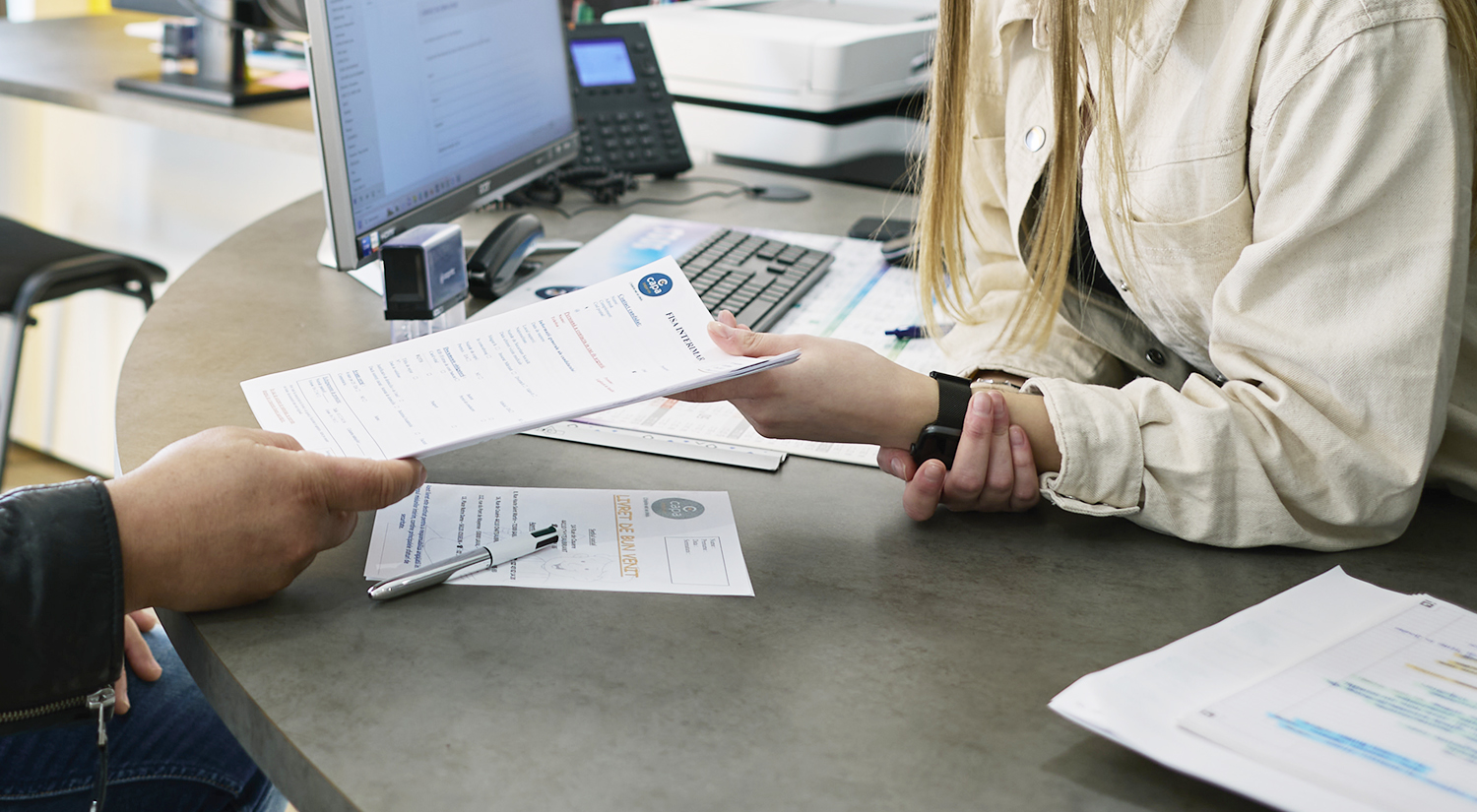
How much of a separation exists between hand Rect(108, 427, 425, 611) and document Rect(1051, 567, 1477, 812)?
43cm

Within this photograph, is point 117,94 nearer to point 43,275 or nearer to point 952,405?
point 43,275

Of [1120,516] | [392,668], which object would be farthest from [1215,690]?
[392,668]

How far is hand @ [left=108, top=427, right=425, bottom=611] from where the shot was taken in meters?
0.61

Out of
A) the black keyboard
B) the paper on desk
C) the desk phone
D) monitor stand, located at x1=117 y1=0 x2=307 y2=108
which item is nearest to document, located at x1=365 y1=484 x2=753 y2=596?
the paper on desk

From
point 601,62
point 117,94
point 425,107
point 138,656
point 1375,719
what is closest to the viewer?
point 1375,719

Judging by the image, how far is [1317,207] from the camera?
68cm

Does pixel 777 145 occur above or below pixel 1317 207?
below

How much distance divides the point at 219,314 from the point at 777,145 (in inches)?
36.2

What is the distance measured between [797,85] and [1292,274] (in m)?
1.05

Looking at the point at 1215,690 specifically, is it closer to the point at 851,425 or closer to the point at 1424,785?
the point at 1424,785

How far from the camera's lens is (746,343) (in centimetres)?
76

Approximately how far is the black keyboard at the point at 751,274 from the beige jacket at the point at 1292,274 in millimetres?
369

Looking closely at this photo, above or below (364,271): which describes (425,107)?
above

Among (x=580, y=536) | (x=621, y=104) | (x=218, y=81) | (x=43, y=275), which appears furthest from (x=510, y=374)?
(x=218, y=81)
